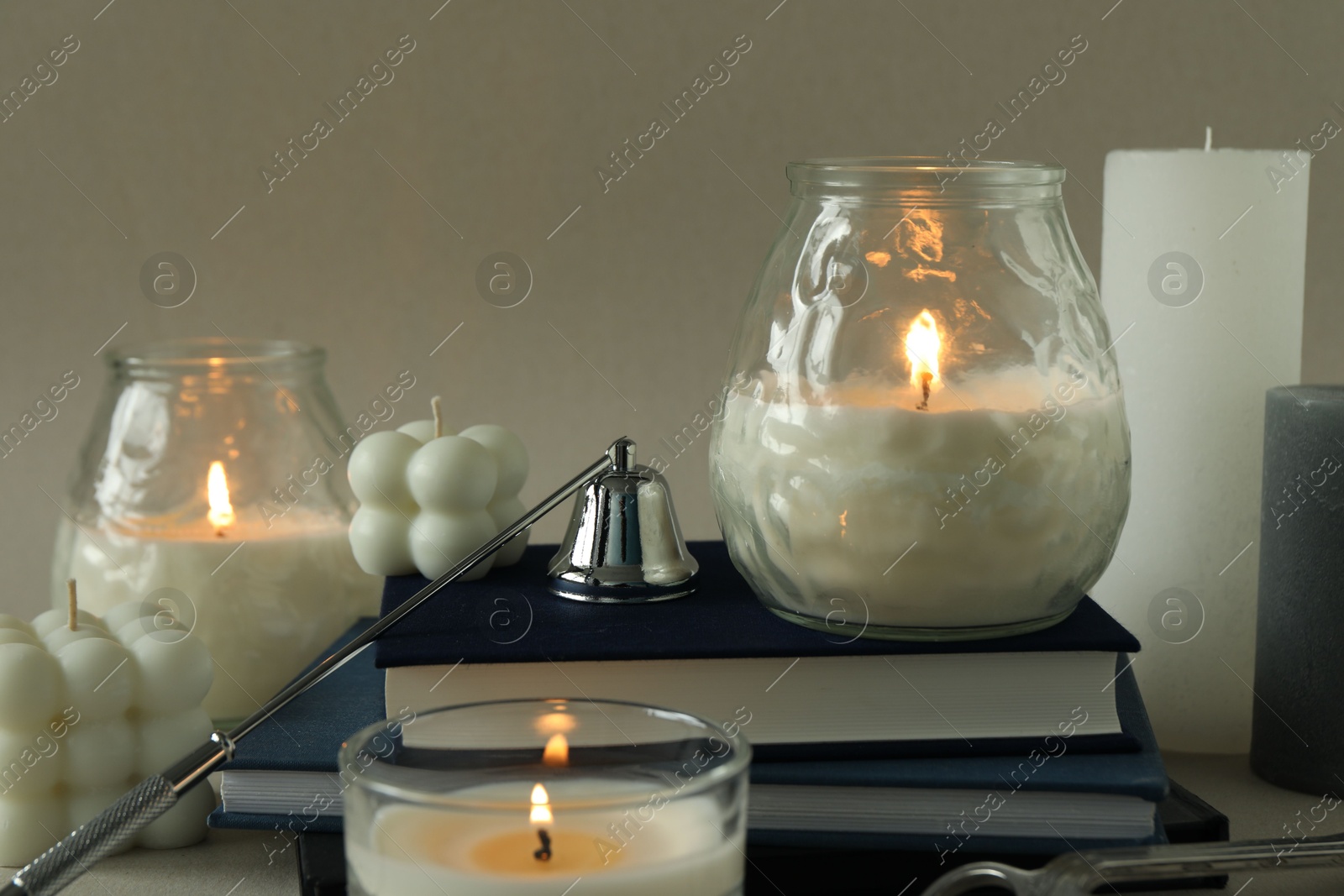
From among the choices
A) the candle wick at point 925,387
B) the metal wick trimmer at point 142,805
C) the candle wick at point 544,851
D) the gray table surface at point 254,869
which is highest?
the candle wick at point 925,387

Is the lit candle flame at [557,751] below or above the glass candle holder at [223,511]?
below

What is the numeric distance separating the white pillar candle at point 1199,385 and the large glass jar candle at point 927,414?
0.34ft

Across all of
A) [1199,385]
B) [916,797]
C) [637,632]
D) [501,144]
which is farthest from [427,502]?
[501,144]

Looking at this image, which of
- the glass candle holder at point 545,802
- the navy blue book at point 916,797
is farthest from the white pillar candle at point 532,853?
the navy blue book at point 916,797

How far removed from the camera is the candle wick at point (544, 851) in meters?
0.32

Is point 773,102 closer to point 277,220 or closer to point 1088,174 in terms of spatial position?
point 1088,174

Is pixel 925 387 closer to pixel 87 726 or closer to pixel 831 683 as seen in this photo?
pixel 831 683

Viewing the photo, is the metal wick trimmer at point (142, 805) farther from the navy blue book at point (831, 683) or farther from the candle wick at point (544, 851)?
the candle wick at point (544, 851)

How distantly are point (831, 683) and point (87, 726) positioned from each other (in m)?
0.29

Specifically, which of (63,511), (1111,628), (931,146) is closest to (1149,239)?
(1111,628)

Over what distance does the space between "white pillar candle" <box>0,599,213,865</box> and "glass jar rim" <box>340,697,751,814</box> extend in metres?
0.17

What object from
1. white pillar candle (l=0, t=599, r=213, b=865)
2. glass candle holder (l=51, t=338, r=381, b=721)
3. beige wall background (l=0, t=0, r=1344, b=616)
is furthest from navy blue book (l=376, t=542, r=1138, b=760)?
beige wall background (l=0, t=0, r=1344, b=616)

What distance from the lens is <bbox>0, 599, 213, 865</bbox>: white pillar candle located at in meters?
0.48

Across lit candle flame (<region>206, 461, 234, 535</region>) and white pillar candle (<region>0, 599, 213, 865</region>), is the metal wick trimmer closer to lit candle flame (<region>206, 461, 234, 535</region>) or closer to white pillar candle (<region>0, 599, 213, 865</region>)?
white pillar candle (<region>0, 599, 213, 865</region>)
